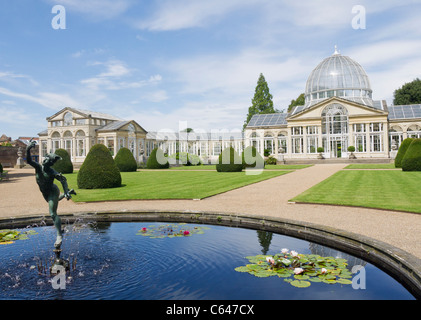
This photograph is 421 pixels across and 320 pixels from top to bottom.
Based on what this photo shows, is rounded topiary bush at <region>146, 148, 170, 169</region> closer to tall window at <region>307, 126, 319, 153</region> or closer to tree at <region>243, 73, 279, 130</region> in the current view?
tall window at <region>307, 126, 319, 153</region>

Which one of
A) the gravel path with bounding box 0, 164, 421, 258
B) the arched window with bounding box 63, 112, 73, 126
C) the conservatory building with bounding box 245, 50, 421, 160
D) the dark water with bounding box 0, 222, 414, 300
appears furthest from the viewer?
the arched window with bounding box 63, 112, 73, 126

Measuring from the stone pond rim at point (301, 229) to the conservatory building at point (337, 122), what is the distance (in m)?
33.2

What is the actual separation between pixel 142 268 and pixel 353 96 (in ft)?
154

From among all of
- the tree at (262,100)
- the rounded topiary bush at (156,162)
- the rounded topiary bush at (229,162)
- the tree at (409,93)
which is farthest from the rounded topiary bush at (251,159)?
the tree at (409,93)

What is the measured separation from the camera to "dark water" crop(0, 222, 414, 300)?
15.2 feet

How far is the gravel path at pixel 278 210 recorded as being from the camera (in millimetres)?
7228

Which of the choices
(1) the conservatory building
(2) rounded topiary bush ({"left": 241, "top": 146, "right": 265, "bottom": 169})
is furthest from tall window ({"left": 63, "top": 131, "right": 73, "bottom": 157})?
(2) rounded topiary bush ({"left": 241, "top": 146, "right": 265, "bottom": 169})

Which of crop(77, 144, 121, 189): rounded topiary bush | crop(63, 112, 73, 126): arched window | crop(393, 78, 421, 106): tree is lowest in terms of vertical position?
crop(77, 144, 121, 189): rounded topiary bush

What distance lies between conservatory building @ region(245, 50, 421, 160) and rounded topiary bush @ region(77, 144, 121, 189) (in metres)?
28.3

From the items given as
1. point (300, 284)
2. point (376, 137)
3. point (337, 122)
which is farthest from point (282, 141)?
point (300, 284)

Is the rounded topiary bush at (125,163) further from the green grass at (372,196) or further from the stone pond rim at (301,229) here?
the stone pond rim at (301,229)
